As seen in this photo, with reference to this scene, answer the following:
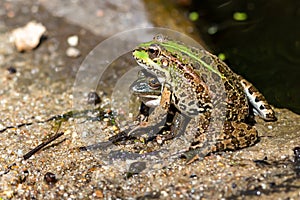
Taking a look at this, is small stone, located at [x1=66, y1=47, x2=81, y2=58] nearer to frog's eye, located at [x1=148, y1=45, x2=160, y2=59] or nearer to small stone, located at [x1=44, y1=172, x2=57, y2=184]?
frog's eye, located at [x1=148, y1=45, x2=160, y2=59]

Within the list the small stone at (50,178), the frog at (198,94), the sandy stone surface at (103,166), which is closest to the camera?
the sandy stone surface at (103,166)

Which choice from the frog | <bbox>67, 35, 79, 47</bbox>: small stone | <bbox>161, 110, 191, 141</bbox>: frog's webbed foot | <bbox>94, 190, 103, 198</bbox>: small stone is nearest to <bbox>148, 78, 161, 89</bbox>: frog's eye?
the frog

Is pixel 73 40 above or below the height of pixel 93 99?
above

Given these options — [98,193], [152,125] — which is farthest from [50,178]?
[152,125]

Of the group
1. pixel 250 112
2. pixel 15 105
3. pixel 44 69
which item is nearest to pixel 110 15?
pixel 44 69

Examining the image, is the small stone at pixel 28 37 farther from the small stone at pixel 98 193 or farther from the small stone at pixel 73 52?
the small stone at pixel 98 193

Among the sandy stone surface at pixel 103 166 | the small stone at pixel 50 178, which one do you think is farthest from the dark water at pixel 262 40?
the small stone at pixel 50 178

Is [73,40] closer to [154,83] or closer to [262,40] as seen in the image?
[154,83]
